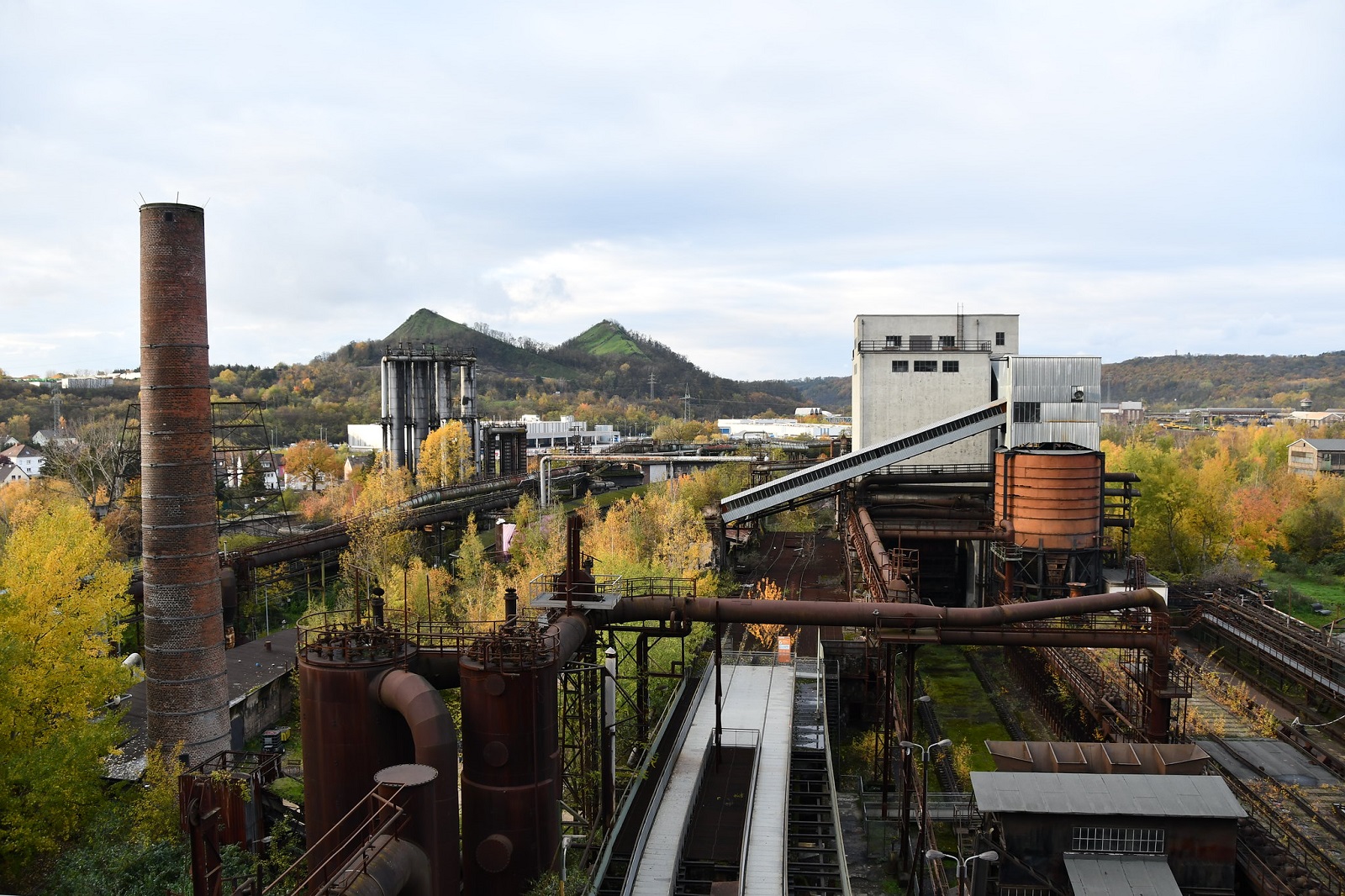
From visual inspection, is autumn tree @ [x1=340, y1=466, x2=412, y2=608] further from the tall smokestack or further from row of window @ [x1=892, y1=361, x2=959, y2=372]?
row of window @ [x1=892, y1=361, x2=959, y2=372]

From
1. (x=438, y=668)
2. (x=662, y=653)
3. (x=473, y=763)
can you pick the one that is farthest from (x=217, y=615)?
(x=662, y=653)

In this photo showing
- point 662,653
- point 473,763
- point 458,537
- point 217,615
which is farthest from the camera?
point 458,537

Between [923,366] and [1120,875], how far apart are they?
32125 mm

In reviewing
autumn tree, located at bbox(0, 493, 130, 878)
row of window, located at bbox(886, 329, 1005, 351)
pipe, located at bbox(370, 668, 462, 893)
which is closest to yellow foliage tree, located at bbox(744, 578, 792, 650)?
row of window, located at bbox(886, 329, 1005, 351)

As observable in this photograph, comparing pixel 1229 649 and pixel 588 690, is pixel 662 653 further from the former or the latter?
pixel 1229 649

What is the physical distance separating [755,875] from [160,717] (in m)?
15.1

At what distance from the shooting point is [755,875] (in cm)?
1755

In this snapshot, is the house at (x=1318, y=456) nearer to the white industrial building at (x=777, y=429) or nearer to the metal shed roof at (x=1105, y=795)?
the white industrial building at (x=777, y=429)

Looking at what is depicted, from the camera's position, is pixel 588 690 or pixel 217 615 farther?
pixel 217 615

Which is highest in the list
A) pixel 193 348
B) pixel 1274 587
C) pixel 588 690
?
pixel 193 348

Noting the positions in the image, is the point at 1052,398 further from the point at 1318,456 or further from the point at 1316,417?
the point at 1316,417

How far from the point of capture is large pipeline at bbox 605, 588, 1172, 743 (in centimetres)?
2050

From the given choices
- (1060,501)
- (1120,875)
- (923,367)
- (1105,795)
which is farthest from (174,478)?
(923,367)

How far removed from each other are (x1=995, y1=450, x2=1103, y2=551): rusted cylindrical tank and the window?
16774 mm
